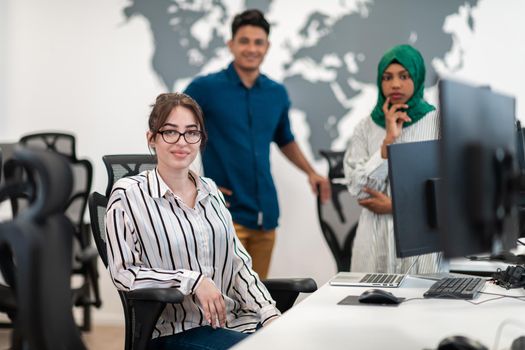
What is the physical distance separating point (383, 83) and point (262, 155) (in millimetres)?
942

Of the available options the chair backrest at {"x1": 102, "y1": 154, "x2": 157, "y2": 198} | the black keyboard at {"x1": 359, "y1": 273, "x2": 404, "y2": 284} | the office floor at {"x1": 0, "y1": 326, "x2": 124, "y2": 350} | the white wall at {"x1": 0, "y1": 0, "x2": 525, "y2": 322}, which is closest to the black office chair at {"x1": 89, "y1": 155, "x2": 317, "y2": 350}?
the chair backrest at {"x1": 102, "y1": 154, "x2": 157, "y2": 198}

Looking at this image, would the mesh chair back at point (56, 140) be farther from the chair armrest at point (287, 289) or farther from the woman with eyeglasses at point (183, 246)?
the chair armrest at point (287, 289)

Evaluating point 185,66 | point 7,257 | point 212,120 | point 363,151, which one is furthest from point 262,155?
point 7,257

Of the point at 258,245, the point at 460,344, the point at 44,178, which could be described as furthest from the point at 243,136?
the point at 44,178

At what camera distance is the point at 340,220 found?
3900mm

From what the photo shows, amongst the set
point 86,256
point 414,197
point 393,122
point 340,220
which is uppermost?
point 393,122

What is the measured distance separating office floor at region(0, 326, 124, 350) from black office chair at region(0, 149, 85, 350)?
2973mm

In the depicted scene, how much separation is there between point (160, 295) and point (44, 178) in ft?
3.00

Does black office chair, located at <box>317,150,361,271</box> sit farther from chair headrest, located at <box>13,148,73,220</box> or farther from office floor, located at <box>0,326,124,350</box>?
chair headrest, located at <box>13,148,73,220</box>

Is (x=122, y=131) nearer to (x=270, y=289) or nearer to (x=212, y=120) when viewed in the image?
(x=212, y=120)

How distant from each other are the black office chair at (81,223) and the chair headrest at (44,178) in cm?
245

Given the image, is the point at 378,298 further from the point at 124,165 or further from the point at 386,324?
the point at 124,165

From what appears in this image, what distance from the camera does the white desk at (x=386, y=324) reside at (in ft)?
5.53

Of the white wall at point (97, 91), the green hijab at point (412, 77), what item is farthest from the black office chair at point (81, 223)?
the green hijab at point (412, 77)
